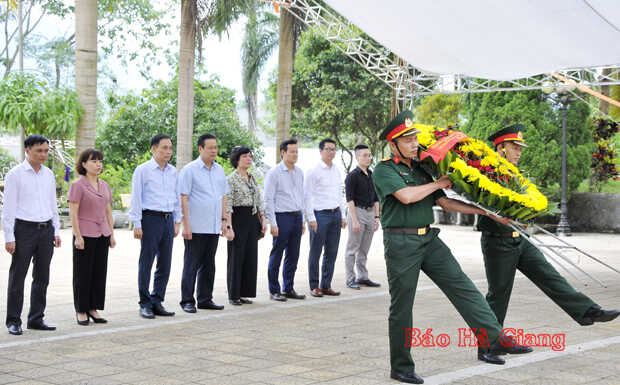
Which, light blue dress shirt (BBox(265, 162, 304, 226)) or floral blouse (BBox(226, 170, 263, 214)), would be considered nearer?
floral blouse (BBox(226, 170, 263, 214))

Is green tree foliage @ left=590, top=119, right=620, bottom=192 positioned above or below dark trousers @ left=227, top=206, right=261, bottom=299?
above

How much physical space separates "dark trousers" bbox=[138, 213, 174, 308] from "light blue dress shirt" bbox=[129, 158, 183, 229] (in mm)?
107

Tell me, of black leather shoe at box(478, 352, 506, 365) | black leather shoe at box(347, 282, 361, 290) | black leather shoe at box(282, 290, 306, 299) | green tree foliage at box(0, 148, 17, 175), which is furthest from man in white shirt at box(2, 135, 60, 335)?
green tree foliage at box(0, 148, 17, 175)

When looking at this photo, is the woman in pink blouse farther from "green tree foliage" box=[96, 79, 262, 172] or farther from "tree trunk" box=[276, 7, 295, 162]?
"green tree foliage" box=[96, 79, 262, 172]

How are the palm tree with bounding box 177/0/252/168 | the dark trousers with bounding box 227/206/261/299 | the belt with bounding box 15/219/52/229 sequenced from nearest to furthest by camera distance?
the belt with bounding box 15/219/52/229
the dark trousers with bounding box 227/206/261/299
the palm tree with bounding box 177/0/252/168

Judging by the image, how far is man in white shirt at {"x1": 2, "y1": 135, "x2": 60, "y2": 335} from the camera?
6.81 m

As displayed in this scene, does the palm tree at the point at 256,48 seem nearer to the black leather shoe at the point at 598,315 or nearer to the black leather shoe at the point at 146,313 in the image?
the black leather shoe at the point at 146,313

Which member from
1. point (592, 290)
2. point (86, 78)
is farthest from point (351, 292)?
point (86, 78)

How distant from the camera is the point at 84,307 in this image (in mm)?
7301

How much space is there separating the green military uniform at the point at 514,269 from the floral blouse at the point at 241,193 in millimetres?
3199

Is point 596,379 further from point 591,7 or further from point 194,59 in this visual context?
point 194,59

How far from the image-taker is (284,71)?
20.7m

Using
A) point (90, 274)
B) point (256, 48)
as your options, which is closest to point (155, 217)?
point (90, 274)

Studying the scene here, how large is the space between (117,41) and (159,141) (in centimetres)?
3168
